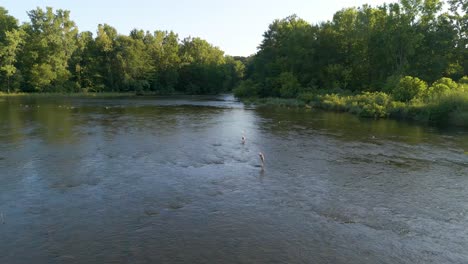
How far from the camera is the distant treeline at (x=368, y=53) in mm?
55844

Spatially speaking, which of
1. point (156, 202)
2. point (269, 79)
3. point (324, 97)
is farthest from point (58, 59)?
point (156, 202)

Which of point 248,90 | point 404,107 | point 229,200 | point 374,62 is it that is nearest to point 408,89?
point 404,107

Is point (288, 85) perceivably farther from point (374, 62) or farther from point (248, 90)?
point (374, 62)

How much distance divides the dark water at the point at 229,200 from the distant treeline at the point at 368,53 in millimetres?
27159

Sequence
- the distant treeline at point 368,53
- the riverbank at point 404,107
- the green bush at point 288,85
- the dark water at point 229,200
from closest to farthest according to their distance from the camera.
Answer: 1. the dark water at point 229,200
2. the riverbank at point 404,107
3. the distant treeline at point 368,53
4. the green bush at point 288,85

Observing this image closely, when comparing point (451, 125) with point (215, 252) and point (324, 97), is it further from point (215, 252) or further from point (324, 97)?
point (215, 252)

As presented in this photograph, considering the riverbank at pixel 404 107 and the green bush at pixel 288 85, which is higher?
the green bush at pixel 288 85

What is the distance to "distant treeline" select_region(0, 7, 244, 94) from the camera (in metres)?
86.5

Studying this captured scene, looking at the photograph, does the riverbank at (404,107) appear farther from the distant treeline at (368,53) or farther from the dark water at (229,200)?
the dark water at (229,200)

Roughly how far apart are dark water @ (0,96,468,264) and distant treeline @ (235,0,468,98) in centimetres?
2716

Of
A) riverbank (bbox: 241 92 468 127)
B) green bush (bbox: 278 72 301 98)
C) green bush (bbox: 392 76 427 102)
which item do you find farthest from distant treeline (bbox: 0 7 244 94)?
green bush (bbox: 392 76 427 102)

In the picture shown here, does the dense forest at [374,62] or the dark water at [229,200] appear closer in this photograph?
the dark water at [229,200]

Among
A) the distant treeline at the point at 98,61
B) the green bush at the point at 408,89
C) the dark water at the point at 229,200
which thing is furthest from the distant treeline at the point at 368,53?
the distant treeline at the point at 98,61

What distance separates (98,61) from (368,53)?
7135 cm
